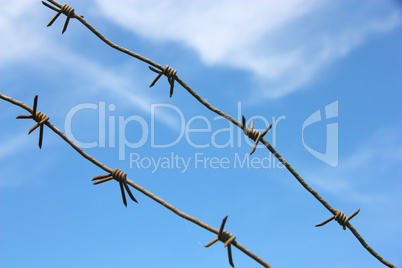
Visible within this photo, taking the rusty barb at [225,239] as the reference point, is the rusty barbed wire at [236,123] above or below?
above

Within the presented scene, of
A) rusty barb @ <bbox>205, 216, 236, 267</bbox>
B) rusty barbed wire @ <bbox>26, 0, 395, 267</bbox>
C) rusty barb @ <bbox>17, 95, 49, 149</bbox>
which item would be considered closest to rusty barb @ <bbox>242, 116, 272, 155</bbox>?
rusty barbed wire @ <bbox>26, 0, 395, 267</bbox>

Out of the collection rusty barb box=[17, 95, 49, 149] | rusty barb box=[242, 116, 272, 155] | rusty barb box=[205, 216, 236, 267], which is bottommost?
rusty barb box=[205, 216, 236, 267]

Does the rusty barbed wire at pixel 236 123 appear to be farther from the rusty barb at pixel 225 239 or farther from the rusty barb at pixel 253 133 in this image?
the rusty barb at pixel 225 239

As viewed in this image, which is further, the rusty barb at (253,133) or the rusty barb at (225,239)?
the rusty barb at (253,133)

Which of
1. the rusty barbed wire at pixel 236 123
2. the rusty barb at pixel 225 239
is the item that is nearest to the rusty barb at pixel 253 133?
the rusty barbed wire at pixel 236 123

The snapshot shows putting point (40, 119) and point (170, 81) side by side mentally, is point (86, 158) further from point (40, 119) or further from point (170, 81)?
point (170, 81)

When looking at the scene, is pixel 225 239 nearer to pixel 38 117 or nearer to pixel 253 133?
pixel 253 133

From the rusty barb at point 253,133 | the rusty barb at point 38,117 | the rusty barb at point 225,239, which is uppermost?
the rusty barb at point 253,133

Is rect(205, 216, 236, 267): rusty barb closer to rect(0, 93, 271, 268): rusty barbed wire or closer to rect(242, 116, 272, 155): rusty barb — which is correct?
rect(0, 93, 271, 268): rusty barbed wire

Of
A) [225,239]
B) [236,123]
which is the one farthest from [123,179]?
[236,123]

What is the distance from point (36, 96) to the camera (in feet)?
5.25

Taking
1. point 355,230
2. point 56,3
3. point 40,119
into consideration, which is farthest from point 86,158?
point 355,230

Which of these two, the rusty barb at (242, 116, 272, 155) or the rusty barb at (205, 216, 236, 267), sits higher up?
the rusty barb at (242, 116, 272, 155)

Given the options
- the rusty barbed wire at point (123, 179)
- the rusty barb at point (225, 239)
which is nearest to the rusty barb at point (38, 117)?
the rusty barbed wire at point (123, 179)
